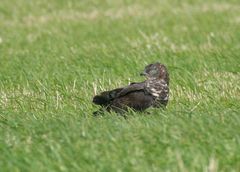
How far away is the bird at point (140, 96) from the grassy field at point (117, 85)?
0.12m

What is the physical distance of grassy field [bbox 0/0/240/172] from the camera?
5.82m

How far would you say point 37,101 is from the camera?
8312mm

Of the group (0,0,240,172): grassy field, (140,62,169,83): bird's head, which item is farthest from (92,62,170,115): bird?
(0,0,240,172): grassy field

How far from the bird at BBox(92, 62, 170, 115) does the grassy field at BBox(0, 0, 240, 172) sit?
0.40 feet

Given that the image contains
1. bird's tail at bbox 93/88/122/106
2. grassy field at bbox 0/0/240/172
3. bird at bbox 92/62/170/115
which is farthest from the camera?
bird's tail at bbox 93/88/122/106

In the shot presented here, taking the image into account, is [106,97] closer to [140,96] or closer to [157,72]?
[140,96]

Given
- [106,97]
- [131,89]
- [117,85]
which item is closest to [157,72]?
[131,89]

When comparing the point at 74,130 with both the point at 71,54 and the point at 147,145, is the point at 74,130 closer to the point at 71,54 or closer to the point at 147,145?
the point at 147,145

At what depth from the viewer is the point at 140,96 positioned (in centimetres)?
735

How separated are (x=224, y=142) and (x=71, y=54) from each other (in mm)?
6410

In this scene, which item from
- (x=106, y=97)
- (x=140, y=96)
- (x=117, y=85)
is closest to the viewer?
(x=140, y=96)

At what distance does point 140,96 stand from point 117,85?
2.04 meters

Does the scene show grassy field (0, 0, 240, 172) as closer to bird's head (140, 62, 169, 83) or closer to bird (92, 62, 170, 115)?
bird (92, 62, 170, 115)

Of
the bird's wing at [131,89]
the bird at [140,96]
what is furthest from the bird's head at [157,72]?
the bird's wing at [131,89]
